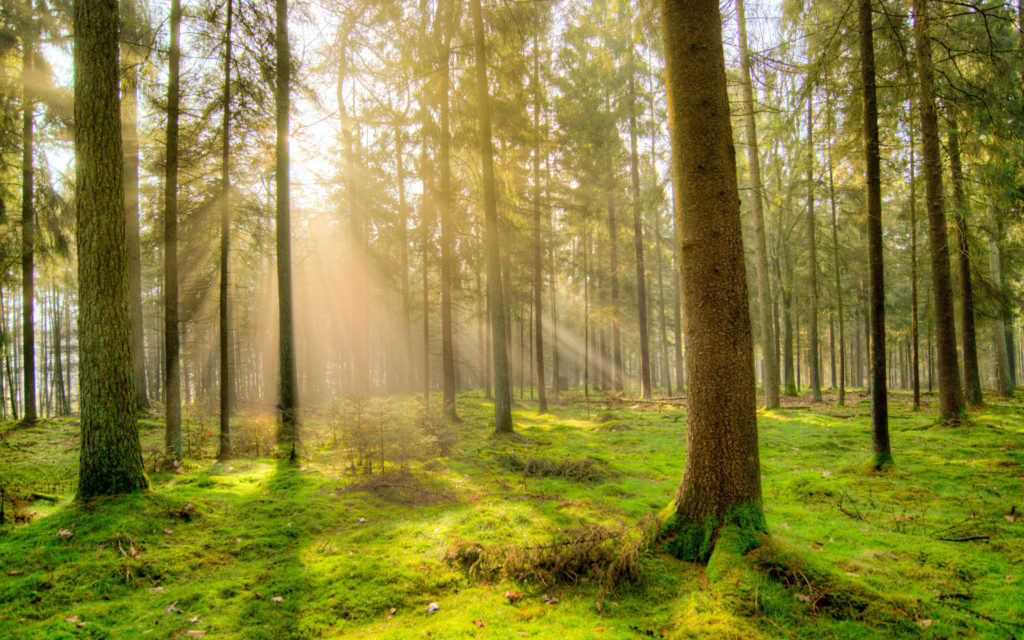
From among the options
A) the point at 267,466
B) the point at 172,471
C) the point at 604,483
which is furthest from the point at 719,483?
the point at 172,471

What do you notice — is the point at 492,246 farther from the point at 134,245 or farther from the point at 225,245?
the point at 134,245

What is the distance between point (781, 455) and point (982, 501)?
3740 millimetres

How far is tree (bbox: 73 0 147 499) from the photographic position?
4.79 m

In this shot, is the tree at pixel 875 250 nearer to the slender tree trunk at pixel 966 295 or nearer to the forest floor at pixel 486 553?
the forest floor at pixel 486 553

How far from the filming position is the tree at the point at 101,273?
4785mm

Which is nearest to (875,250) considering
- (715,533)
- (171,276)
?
(715,533)

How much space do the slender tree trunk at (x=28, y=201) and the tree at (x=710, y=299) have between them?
17.0 m

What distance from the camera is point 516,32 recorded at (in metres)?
11.3

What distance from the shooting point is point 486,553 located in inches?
158

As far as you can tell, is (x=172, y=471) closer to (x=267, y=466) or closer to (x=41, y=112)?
(x=267, y=466)

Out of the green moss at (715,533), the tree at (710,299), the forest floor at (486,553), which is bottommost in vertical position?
the forest floor at (486,553)

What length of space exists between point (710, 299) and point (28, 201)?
1841 centimetres

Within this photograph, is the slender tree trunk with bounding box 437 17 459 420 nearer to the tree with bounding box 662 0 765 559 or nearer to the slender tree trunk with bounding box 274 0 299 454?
the slender tree trunk with bounding box 274 0 299 454

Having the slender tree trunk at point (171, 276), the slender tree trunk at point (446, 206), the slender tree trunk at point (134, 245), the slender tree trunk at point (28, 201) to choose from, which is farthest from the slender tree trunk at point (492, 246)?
the slender tree trunk at point (28, 201)
